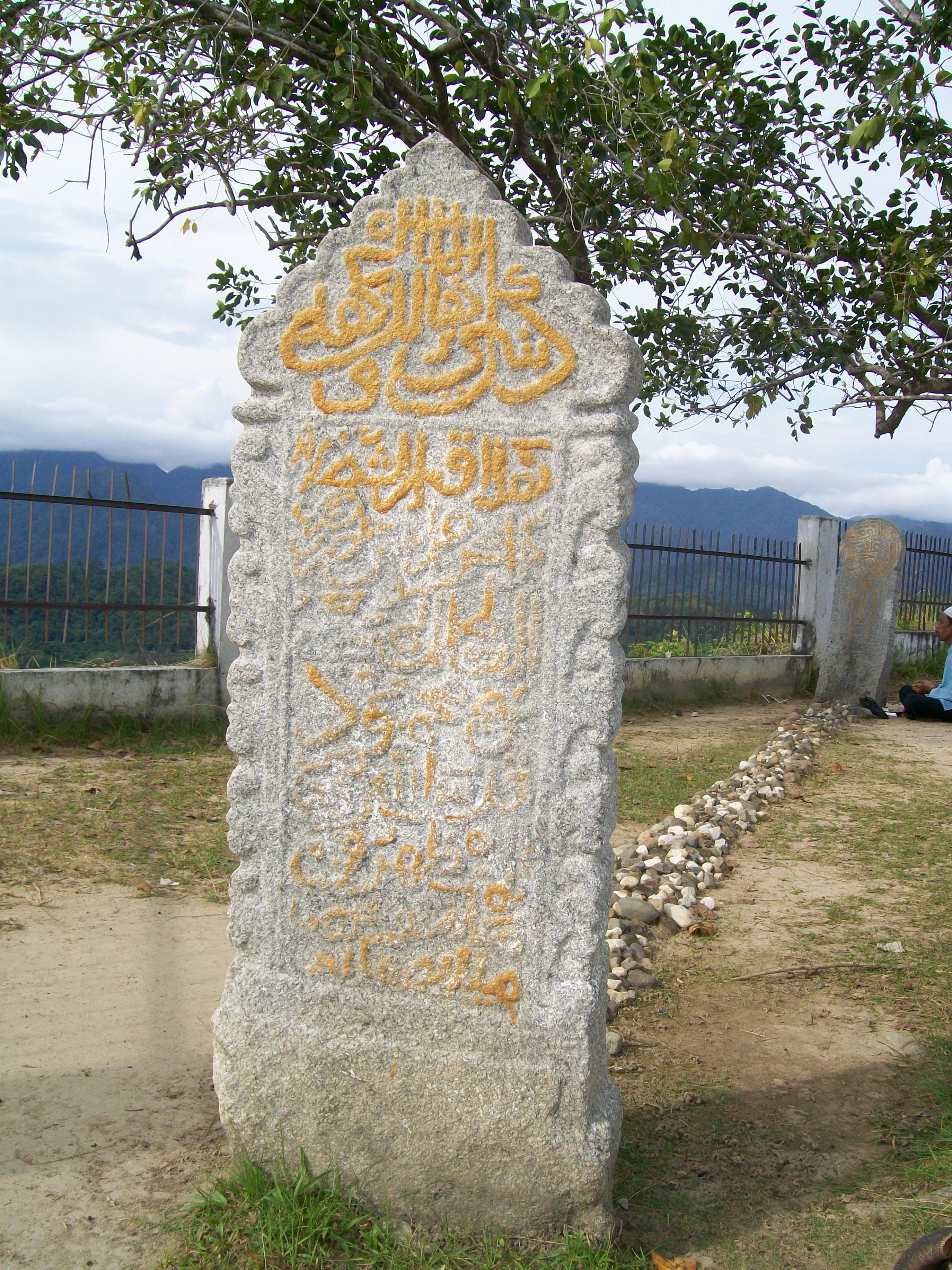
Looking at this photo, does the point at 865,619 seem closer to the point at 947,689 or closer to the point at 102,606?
the point at 947,689

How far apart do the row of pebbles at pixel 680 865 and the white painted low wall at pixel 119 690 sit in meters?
3.74

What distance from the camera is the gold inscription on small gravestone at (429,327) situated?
230 centimetres

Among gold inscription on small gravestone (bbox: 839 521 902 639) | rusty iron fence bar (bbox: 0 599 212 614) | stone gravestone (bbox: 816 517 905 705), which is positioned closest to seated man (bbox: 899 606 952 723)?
stone gravestone (bbox: 816 517 905 705)

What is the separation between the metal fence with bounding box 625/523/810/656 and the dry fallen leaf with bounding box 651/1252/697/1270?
27.0 ft

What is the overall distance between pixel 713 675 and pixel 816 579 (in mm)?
2544

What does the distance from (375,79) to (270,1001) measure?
4.69m

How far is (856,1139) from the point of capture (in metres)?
2.72

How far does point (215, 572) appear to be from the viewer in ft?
27.0

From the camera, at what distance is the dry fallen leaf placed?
7.19 feet

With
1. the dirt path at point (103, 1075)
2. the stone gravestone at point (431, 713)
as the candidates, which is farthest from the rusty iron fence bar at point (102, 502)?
the stone gravestone at point (431, 713)

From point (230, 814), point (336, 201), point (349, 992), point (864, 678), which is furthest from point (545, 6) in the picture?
point (864, 678)

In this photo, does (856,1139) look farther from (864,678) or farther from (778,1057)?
(864,678)

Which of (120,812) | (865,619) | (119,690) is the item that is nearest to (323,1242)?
(120,812)

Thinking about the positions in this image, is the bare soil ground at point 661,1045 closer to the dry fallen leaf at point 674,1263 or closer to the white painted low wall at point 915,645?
the dry fallen leaf at point 674,1263
